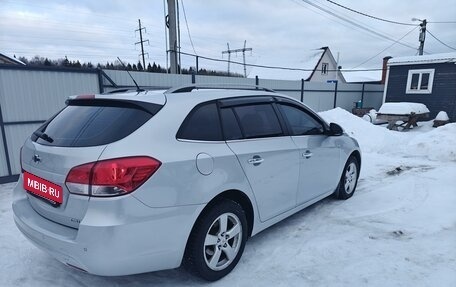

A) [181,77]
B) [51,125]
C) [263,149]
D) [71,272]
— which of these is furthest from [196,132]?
[181,77]

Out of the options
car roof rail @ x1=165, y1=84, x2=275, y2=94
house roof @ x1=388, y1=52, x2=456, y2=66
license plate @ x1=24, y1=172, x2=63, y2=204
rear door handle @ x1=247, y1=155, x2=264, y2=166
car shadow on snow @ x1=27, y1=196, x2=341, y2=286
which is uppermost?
house roof @ x1=388, y1=52, x2=456, y2=66

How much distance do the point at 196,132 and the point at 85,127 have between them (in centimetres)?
86

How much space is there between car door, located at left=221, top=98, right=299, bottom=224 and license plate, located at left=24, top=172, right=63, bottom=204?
4.59ft

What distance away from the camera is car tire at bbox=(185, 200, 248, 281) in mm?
2484

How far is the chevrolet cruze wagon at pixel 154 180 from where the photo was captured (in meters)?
2.07

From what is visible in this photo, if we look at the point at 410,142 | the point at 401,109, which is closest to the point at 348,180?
the point at 410,142

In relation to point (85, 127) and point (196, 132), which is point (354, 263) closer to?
point (196, 132)

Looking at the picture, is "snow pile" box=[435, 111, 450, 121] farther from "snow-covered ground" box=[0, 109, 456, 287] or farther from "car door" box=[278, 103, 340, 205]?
"car door" box=[278, 103, 340, 205]

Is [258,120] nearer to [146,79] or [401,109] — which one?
[146,79]

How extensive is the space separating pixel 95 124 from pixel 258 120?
160 cm

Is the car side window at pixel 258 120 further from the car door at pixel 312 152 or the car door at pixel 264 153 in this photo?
the car door at pixel 312 152

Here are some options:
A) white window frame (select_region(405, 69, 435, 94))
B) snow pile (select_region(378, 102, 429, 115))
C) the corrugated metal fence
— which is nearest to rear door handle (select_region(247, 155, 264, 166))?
the corrugated metal fence

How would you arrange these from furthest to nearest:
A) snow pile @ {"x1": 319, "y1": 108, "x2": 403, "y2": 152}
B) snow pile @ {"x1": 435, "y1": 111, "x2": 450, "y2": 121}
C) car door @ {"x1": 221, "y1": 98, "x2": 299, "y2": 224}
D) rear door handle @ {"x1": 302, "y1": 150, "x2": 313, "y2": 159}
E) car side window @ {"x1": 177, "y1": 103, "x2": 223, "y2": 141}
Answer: snow pile @ {"x1": 435, "y1": 111, "x2": 450, "y2": 121}, snow pile @ {"x1": 319, "y1": 108, "x2": 403, "y2": 152}, rear door handle @ {"x1": 302, "y1": 150, "x2": 313, "y2": 159}, car door @ {"x1": 221, "y1": 98, "x2": 299, "y2": 224}, car side window @ {"x1": 177, "y1": 103, "x2": 223, "y2": 141}

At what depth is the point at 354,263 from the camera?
2.99 meters
